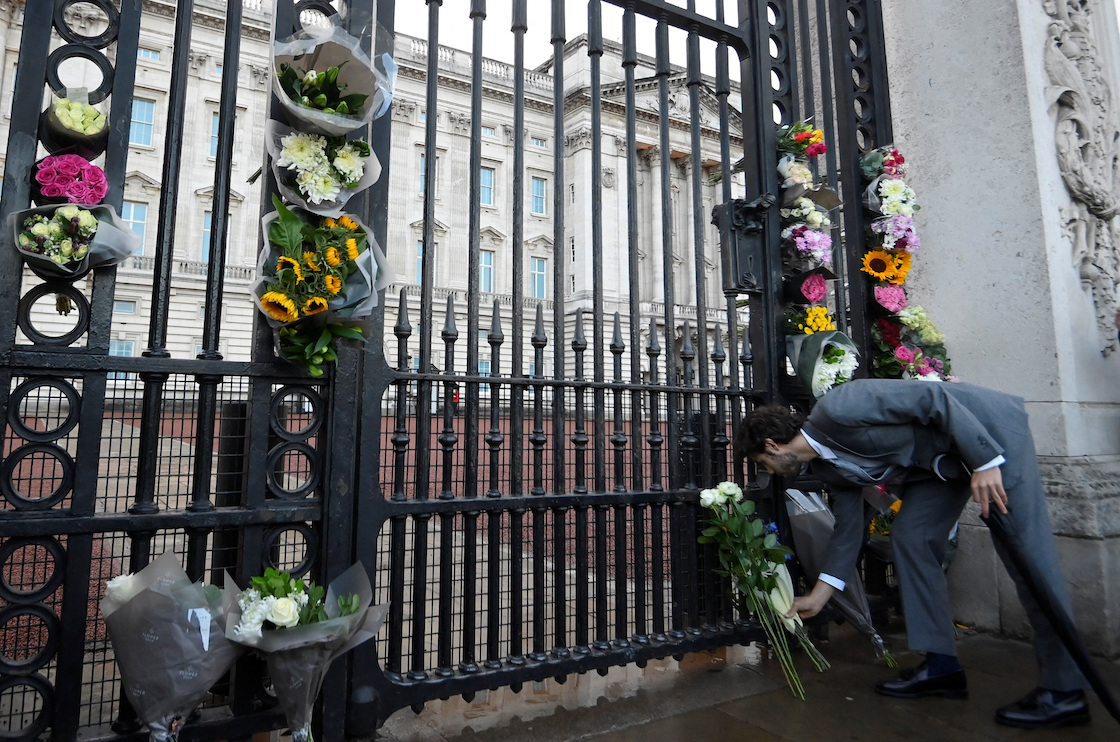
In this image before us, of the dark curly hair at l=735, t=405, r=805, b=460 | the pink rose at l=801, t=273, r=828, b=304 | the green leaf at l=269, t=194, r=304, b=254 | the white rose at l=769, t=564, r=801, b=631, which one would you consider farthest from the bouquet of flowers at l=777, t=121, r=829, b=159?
the green leaf at l=269, t=194, r=304, b=254

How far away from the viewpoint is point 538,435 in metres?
3.47

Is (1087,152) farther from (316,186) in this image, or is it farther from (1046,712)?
Result: (316,186)

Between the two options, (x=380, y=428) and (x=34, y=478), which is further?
(x=380, y=428)

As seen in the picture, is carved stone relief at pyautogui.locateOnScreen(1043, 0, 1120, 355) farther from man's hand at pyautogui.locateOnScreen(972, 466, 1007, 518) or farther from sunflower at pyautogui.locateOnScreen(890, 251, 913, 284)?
man's hand at pyautogui.locateOnScreen(972, 466, 1007, 518)

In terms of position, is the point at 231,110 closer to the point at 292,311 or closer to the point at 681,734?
the point at 292,311

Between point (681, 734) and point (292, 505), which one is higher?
point (292, 505)

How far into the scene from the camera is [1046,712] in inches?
117

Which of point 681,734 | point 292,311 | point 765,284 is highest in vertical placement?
point 765,284

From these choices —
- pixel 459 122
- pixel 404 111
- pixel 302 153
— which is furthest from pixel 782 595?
pixel 459 122

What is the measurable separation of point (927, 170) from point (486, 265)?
19724 millimetres

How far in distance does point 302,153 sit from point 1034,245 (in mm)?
4362

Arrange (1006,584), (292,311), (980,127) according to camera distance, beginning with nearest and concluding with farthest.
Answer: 1. (292,311)
2. (1006,584)
3. (980,127)

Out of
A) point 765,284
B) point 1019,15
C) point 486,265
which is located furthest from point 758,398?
point 486,265

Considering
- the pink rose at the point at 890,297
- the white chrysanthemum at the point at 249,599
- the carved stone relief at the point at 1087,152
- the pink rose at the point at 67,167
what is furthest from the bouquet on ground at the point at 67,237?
the carved stone relief at the point at 1087,152
